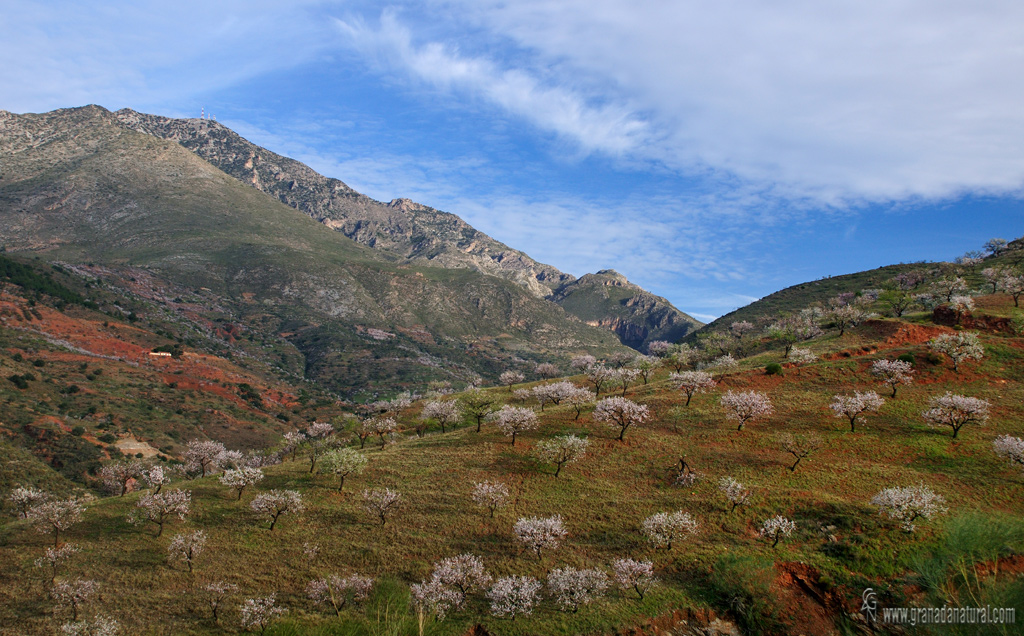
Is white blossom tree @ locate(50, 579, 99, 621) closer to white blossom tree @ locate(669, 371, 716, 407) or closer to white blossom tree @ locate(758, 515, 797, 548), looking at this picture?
white blossom tree @ locate(758, 515, 797, 548)

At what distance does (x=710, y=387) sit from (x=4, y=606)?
2841 inches

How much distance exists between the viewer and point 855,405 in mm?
51000

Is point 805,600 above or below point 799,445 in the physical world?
below

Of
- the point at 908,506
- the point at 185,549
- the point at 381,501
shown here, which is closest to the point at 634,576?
the point at 908,506

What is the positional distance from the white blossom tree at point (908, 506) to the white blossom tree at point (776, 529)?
6.48 m

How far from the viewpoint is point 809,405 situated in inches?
2281

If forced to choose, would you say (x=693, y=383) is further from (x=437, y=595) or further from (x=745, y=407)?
(x=437, y=595)

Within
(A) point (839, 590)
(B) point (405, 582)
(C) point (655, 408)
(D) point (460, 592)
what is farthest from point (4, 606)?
(C) point (655, 408)

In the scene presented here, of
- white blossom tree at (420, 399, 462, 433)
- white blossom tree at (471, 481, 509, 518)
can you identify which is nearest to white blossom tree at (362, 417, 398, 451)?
white blossom tree at (420, 399, 462, 433)

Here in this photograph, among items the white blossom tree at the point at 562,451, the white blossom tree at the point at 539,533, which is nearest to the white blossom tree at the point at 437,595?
the white blossom tree at the point at 539,533

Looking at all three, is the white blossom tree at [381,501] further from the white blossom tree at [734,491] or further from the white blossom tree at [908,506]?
the white blossom tree at [908,506]

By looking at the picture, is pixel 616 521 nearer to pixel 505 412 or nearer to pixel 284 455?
pixel 505 412

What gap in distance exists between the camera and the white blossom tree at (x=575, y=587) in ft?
104

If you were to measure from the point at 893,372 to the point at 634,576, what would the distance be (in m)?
47.8
